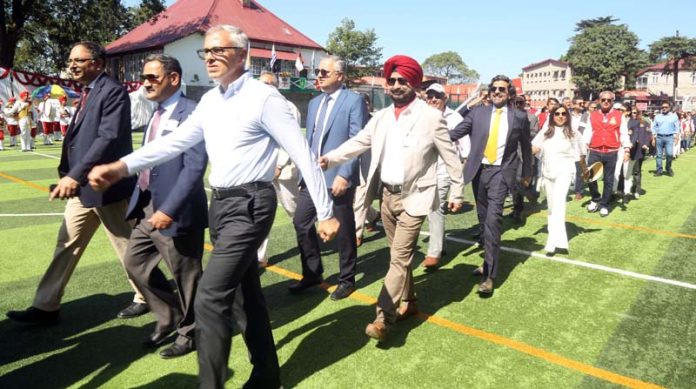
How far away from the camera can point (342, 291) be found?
4797 millimetres

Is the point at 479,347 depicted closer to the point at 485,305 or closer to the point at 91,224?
the point at 485,305

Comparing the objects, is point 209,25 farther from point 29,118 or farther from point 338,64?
point 338,64

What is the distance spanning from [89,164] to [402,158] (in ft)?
7.41

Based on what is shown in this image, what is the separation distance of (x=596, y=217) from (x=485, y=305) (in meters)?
5.35

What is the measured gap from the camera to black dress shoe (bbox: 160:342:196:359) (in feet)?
11.7

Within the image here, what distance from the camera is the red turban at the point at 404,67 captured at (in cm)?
383

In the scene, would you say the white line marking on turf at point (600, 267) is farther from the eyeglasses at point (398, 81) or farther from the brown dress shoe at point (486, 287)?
the eyeglasses at point (398, 81)

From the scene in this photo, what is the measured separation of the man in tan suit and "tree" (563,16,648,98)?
79426 mm

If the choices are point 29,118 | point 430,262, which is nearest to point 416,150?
point 430,262

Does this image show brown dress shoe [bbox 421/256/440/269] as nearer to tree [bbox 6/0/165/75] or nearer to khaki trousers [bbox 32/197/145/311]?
khaki trousers [bbox 32/197/145/311]

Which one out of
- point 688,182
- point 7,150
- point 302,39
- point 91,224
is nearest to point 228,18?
point 302,39

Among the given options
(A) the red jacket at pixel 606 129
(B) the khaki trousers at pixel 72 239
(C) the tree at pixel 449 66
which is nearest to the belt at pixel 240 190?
(B) the khaki trousers at pixel 72 239

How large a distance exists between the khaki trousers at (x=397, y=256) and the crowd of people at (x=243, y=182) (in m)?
0.01

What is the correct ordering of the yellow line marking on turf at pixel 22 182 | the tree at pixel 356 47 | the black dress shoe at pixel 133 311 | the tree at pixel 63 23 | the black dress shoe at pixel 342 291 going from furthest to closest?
the tree at pixel 356 47 → the tree at pixel 63 23 → the yellow line marking on turf at pixel 22 182 → the black dress shoe at pixel 342 291 → the black dress shoe at pixel 133 311
